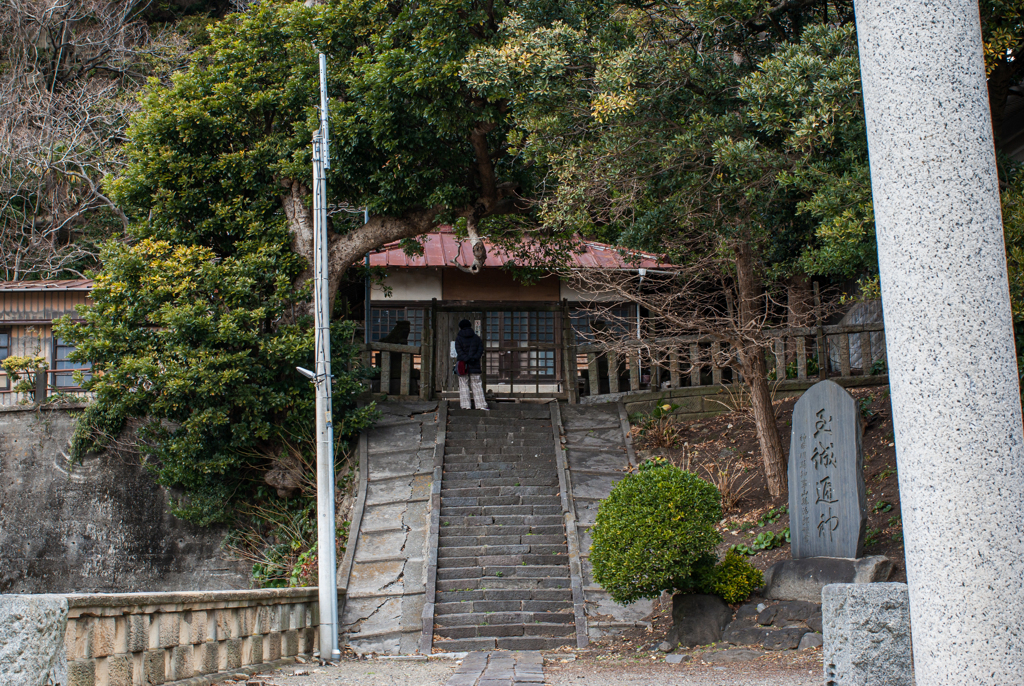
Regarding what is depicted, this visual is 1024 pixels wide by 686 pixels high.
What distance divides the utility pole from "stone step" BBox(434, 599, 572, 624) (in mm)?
1468

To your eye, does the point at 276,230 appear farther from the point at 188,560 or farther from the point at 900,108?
the point at 900,108

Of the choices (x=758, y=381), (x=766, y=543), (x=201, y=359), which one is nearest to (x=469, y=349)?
(x=201, y=359)

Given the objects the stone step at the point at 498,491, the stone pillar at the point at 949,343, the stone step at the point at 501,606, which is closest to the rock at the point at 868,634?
the stone pillar at the point at 949,343

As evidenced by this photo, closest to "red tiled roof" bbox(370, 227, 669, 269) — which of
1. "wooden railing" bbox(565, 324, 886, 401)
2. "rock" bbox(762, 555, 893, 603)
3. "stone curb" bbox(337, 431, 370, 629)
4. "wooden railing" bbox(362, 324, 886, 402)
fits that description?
"wooden railing" bbox(362, 324, 886, 402)

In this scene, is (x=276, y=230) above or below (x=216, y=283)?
above

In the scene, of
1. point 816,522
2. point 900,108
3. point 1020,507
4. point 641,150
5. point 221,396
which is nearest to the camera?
point 1020,507

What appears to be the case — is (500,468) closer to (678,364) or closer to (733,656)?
(678,364)

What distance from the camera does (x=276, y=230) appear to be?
533 inches

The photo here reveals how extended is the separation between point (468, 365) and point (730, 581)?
7775 millimetres

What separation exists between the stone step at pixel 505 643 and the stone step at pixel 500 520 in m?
2.27

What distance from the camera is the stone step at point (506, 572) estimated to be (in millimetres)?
10883

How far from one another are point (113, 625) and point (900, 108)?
5.82 metres

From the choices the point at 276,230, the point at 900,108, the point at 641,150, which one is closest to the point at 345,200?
the point at 276,230

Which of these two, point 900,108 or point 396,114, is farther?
point 396,114
